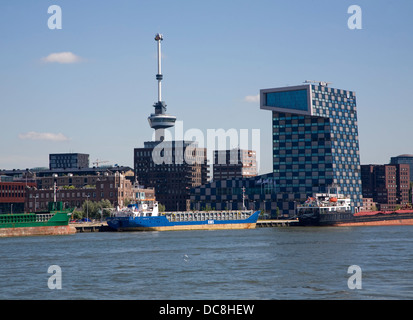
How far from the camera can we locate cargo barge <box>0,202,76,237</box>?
135 metres

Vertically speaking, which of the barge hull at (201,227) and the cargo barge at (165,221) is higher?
the cargo barge at (165,221)

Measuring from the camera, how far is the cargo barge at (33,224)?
13525 cm

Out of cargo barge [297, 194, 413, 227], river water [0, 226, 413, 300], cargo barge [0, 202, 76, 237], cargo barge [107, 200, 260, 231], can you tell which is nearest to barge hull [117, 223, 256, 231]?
cargo barge [107, 200, 260, 231]

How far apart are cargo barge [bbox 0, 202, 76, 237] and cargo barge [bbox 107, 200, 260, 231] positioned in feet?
52.3

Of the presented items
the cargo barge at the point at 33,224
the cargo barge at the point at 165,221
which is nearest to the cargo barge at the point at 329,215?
the cargo barge at the point at 165,221

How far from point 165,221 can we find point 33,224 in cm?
3729

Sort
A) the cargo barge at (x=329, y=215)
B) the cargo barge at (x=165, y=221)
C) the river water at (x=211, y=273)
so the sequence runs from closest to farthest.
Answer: the river water at (x=211, y=273) < the cargo barge at (x=165, y=221) < the cargo barge at (x=329, y=215)

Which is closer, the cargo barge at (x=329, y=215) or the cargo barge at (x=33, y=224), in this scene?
the cargo barge at (x=33, y=224)

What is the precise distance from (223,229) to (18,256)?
9963 centimetres

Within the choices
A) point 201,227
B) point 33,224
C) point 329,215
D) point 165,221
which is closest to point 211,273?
point 33,224

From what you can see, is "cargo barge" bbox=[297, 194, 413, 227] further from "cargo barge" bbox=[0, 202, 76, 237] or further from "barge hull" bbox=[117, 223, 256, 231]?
"cargo barge" bbox=[0, 202, 76, 237]

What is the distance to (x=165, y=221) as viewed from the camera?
16375cm

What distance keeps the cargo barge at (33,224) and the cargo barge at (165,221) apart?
1594cm

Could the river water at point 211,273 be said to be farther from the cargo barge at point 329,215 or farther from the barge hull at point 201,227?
the cargo barge at point 329,215
